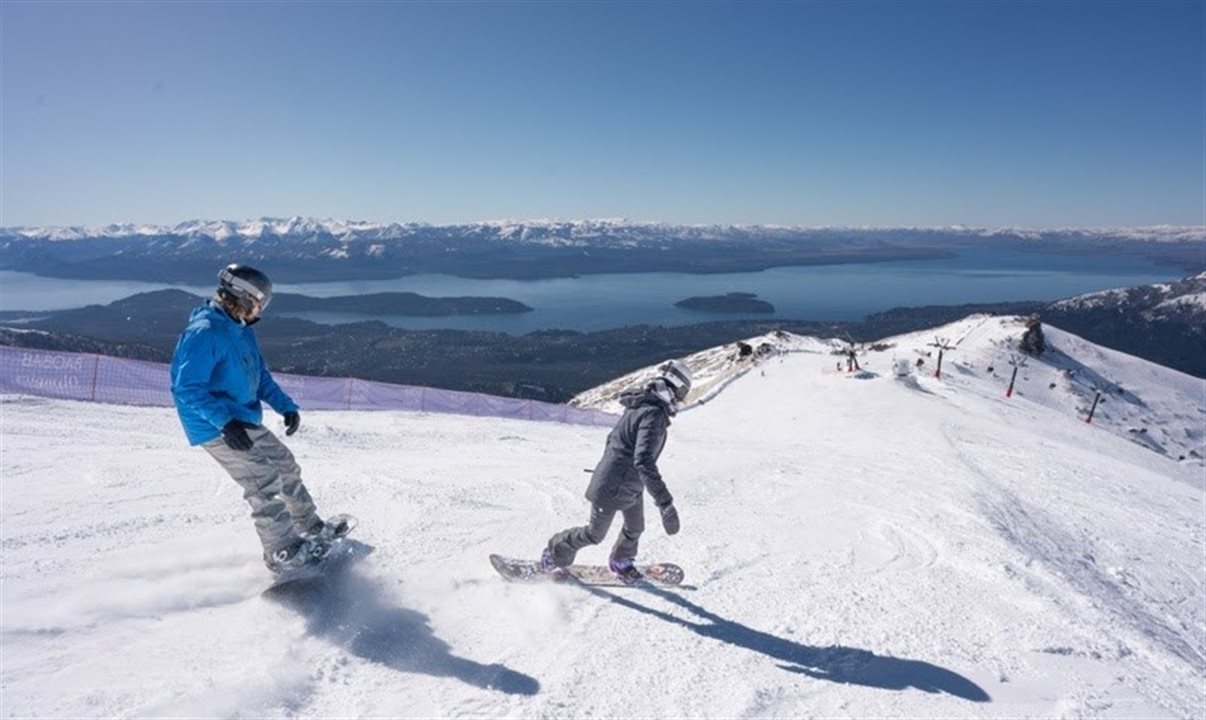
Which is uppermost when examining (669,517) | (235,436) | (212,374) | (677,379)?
(677,379)

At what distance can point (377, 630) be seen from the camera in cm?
447

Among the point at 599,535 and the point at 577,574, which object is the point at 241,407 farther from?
the point at 577,574

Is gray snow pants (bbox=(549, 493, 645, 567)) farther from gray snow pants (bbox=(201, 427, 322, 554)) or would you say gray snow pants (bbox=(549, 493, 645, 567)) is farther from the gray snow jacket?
gray snow pants (bbox=(201, 427, 322, 554))

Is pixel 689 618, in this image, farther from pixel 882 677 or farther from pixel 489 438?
pixel 489 438

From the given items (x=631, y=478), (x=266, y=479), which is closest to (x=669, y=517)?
(x=631, y=478)

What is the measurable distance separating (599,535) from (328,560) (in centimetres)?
235

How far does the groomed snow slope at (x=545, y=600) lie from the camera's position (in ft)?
13.0

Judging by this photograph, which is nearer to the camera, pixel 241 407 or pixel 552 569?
pixel 241 407

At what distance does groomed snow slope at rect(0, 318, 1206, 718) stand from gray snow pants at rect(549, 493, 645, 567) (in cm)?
36

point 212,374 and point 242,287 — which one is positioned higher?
point 242,287

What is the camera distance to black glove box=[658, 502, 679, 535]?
16.6 feet

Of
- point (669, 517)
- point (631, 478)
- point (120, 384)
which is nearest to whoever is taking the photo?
point (669, 517)

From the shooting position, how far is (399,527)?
6.36 meters

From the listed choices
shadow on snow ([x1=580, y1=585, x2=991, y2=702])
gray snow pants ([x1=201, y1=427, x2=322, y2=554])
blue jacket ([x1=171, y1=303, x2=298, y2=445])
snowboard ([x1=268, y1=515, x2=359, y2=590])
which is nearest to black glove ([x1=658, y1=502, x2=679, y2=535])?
shadow on snow ([x1=580, y1=585, x2=991, y2=702])
